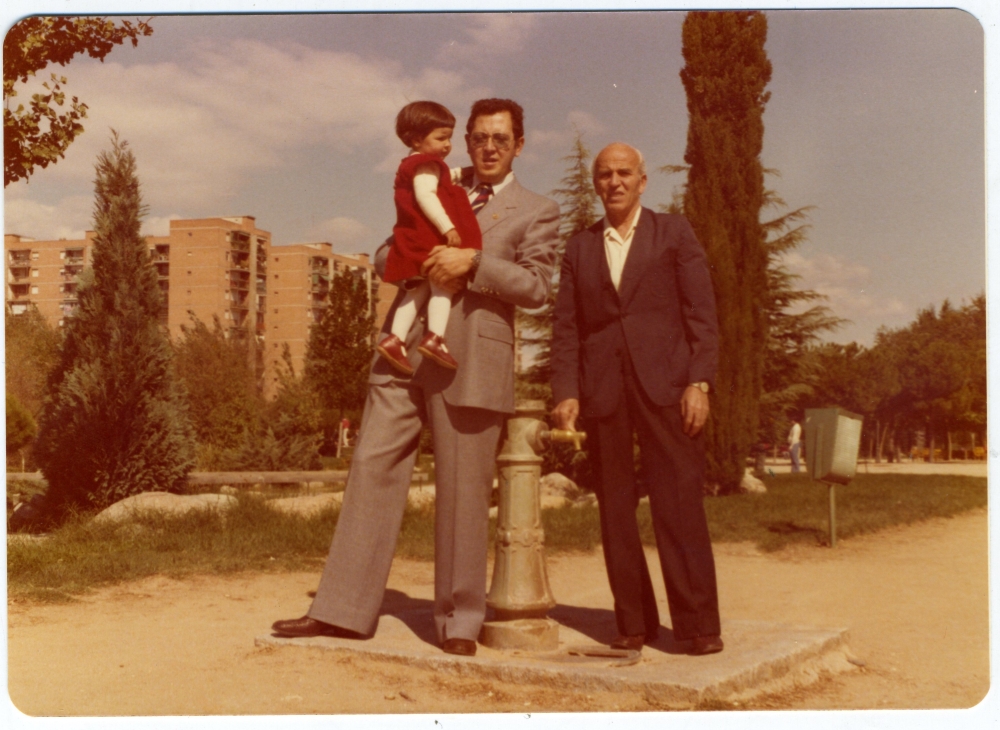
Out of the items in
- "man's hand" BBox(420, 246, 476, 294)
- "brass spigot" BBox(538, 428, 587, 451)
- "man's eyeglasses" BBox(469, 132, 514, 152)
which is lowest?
"brass spigot" BBox(538, 428, 587, 451)

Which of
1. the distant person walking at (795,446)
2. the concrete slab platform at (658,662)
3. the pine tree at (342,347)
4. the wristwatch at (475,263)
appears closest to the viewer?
the concrete slab platform at (658,662)

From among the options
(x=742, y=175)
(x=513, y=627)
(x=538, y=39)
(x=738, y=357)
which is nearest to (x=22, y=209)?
(x=538, y=39)

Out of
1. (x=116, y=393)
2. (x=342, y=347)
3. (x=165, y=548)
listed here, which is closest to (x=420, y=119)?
(x=342, y=347)

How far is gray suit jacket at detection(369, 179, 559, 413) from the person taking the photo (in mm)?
4457

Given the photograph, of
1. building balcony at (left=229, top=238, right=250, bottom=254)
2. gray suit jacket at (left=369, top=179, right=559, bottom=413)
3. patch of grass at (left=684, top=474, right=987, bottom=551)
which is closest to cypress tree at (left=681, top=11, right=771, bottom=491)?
patch of grass at (left=684, top=474, right=987, bottom=551)

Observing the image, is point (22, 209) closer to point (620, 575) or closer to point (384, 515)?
point (384, 515)

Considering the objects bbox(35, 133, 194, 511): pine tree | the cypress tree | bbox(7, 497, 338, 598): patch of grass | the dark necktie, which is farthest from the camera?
the cypress tree

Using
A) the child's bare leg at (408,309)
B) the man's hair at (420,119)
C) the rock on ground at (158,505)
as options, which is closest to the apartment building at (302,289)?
the child's bare leg at (408,309)

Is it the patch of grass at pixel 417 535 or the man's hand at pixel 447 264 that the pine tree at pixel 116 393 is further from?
the man's hand at pixel 447 264

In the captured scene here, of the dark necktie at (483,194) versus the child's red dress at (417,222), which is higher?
the dark necktie at (483,194)

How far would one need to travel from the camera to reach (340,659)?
4.36 metres

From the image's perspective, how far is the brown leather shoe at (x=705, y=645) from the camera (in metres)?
4.25

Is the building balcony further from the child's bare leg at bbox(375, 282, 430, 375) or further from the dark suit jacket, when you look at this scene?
the dark suit jacket

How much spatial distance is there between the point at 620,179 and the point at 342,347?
299cm
